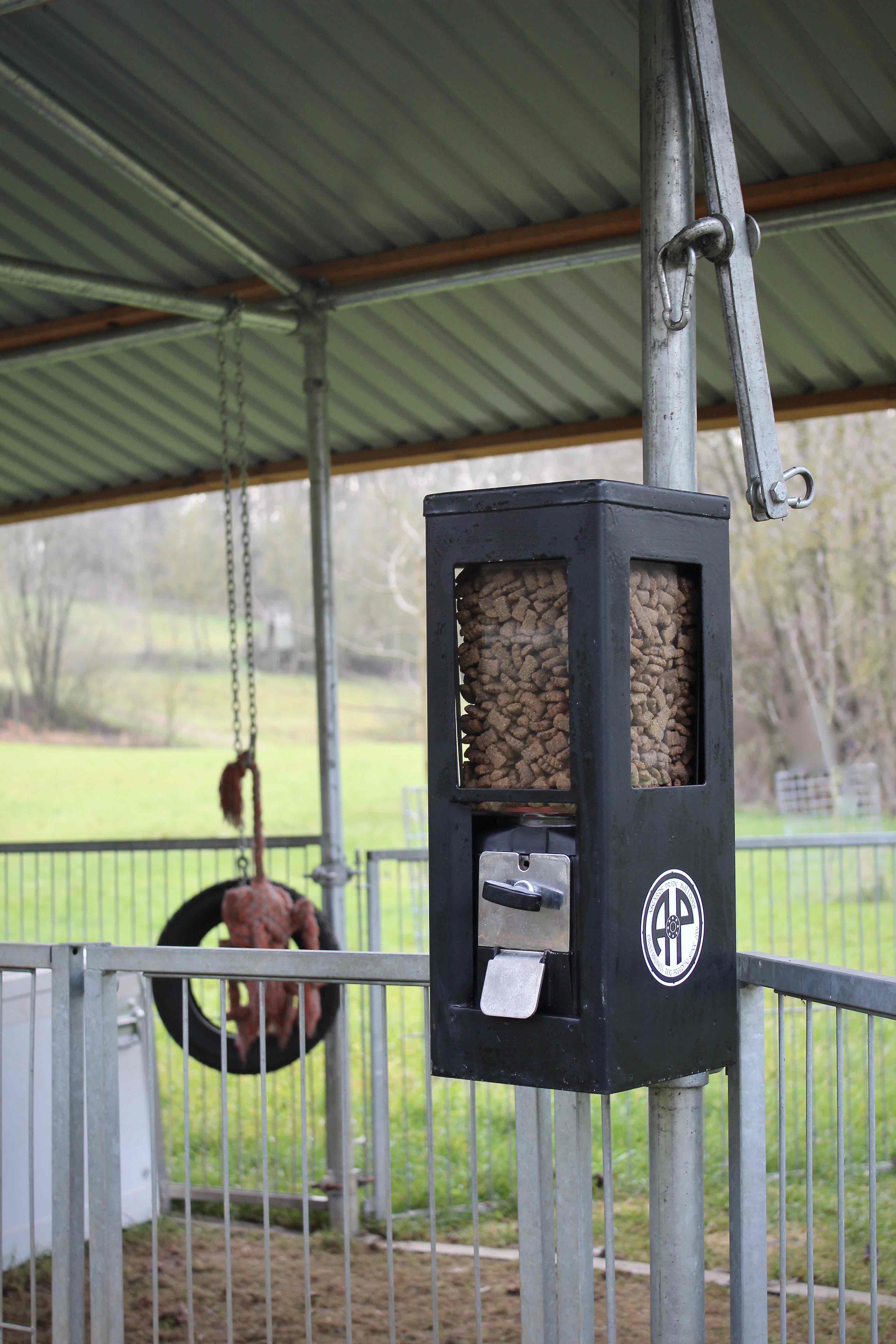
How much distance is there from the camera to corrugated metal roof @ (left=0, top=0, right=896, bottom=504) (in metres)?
3.75

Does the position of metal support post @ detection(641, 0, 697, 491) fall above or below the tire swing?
above

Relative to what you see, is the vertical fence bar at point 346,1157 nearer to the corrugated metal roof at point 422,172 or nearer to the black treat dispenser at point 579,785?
the black treat dispenser at point 579,785

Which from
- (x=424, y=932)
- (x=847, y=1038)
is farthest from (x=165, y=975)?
(x=424, y=932)

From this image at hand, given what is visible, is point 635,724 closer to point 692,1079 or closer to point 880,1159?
point 692,1079

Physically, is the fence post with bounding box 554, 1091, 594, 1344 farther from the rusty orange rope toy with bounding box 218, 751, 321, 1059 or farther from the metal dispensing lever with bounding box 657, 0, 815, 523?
the rusty orange rope toy with bounding box 218, 751, 321, 1059

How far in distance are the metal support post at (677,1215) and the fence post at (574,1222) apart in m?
0.12

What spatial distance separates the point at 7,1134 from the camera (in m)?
4.50

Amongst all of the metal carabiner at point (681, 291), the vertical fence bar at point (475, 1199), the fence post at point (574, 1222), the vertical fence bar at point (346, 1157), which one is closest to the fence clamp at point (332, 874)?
the vertical fence bar at point (346, 1157)

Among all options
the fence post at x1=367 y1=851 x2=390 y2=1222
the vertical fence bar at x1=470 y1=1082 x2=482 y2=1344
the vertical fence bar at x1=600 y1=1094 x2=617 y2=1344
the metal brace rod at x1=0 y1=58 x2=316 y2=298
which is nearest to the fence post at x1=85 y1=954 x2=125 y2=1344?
the vertical fence bar at x1=470 y1=1082 x2=482 y2=1344

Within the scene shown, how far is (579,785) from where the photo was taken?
2.12 m

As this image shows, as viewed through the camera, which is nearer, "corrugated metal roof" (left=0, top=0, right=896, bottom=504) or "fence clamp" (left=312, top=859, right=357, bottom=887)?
"corrugated metal roof" (left=0, top=0, right=896, bottom=504)

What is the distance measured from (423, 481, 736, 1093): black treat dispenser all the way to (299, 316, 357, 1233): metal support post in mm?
2752

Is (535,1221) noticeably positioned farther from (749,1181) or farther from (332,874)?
(332,874)

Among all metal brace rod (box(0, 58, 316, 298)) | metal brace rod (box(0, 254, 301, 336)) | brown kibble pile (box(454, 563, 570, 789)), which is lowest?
brown kibble pile (box(454, 563, 570, 789))
